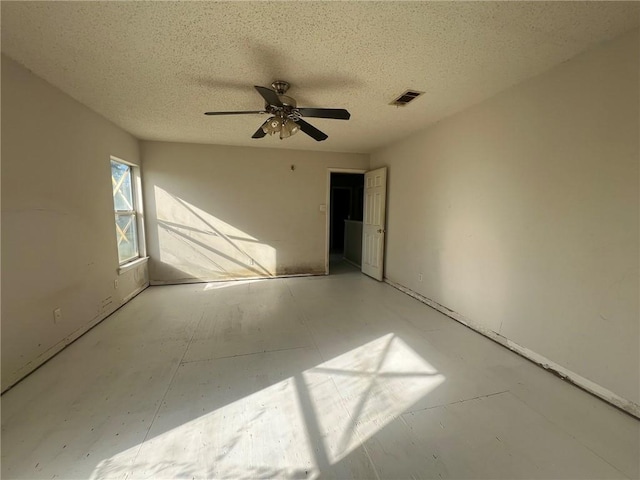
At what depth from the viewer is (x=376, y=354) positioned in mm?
2342

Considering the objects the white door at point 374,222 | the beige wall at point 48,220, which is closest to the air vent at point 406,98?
the white door at point 374,222

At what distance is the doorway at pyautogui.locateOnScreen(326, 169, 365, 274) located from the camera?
6239 millimetres

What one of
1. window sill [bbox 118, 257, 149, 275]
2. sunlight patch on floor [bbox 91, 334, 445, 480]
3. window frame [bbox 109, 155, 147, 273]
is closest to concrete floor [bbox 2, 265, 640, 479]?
sunlight patch on floor [bbox 91, 334, 445, 480]

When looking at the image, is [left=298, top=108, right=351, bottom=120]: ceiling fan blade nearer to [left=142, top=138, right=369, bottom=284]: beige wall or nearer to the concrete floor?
the concrete floor

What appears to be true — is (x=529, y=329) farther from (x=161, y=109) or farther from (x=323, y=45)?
(x=161, y=109)

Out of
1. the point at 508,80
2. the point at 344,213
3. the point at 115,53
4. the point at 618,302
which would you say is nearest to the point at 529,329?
the point at 618,302

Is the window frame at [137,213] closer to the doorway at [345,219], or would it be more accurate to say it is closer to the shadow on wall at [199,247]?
the shadow on wall at [199,247]

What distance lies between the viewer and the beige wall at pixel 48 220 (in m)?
1.90

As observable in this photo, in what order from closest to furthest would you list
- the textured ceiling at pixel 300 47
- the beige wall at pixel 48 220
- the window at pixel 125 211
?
1. the textured ceiling at pixel 300 47
2. the beige wall at pixel 48 220
3. the window at pixel 125 211

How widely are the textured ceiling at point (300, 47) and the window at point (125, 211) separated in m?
1.16

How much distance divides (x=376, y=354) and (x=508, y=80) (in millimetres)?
2598

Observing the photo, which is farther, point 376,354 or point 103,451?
point 376,354

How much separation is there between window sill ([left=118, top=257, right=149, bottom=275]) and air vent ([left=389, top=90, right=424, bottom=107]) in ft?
12.5

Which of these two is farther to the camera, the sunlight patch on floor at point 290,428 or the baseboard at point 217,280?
the baseboard at point 217,280
